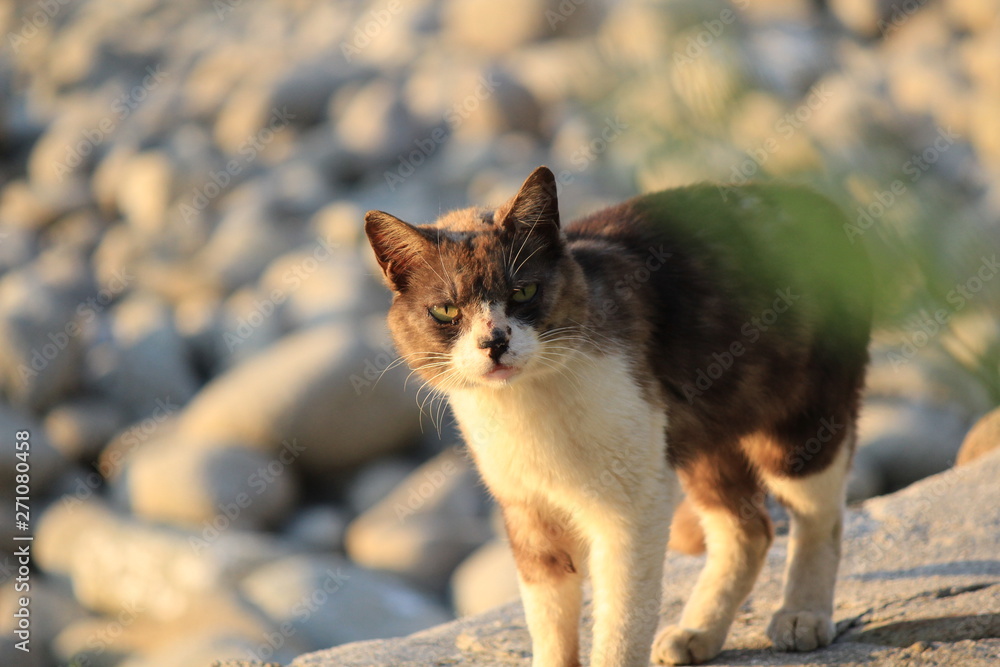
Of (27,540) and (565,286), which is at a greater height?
(565,286)

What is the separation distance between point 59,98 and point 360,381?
35.5 ft

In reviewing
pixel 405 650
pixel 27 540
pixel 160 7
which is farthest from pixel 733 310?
pixel 160 7

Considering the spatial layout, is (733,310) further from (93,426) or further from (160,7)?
(160,7)

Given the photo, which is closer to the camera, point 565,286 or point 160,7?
point 565,286

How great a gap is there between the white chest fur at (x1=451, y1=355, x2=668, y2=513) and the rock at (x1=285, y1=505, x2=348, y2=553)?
5.18m

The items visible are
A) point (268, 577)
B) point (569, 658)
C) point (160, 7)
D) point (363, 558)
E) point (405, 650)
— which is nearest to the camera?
point (569, 658)

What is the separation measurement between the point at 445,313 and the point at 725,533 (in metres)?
1.53

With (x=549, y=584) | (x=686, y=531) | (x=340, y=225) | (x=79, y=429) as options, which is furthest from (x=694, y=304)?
(x=340, y=225)

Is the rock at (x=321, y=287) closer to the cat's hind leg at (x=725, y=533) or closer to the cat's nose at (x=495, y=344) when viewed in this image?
the cat's hind leg at (x=725, y=533)

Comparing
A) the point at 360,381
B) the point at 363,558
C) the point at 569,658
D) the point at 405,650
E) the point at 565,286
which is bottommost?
the point at 363,558

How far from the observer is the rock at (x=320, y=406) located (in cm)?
828

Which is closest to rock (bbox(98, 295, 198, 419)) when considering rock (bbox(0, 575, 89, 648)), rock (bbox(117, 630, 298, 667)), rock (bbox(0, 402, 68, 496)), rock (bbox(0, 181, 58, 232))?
rock (bbox(0, 402, 68, 496))

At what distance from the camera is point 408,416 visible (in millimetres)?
8586

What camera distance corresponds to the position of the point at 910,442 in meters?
7.84
